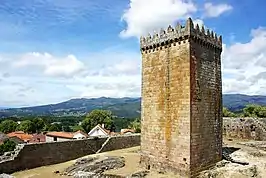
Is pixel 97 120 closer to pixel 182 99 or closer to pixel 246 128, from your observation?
pixel 246 128

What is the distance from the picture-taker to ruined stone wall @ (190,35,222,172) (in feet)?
52.9

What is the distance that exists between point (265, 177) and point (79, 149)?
13.7 m

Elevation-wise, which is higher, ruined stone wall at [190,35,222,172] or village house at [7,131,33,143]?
ruined stone wall at [190,35,222,172]

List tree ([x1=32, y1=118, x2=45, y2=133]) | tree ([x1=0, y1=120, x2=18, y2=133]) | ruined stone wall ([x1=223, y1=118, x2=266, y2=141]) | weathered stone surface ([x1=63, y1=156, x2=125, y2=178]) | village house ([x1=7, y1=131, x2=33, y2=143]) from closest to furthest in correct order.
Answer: weathered stone surface ([x1=63, y1=156, x2=125, y2=178]), ruined stone wall ([x1=223, y1=118, x2=266, y2=141]), village house ([x1=7, y1=131, x2=33, y2=143]), tree ([x1=32, y1=118, x2=45, y2=133]), tree ([x1=0, y1=120, x2=18, y2=133])

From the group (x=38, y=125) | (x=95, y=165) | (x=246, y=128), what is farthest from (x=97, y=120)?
(x=95, y=165)

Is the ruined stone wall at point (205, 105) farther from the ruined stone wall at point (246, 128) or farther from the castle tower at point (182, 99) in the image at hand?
the ruined stone wall at point (246, 128)

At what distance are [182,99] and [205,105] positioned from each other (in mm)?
1569

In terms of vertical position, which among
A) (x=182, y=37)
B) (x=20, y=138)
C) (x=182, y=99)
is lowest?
(x=20, y=138)

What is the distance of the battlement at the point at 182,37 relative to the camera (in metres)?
16.2

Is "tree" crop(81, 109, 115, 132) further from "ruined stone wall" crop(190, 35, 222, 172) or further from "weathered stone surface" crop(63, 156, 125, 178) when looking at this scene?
"ruined stone wall" crop(190, 35, 222, 172)

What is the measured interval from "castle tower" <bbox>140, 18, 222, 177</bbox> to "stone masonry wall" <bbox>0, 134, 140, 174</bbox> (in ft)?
23.1

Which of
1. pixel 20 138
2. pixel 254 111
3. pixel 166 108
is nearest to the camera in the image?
pixel 166 108

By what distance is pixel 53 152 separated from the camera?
22.1 meters

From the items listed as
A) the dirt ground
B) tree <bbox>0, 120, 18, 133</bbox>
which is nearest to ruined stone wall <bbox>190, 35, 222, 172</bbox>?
the dirt ground
